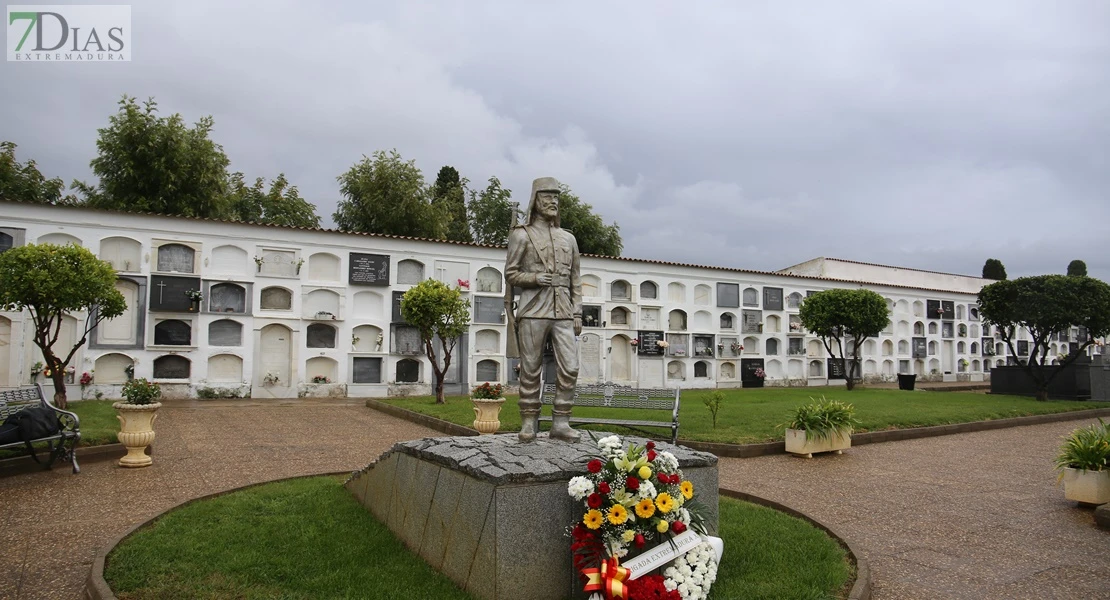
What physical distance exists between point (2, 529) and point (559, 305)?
17.3 ft

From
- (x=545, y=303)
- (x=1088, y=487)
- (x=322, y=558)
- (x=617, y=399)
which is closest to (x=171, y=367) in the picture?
(x=617, y=399)

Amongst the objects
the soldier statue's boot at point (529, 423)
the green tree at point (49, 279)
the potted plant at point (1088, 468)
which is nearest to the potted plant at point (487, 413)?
the soldier statue's boot at point (529, 423)

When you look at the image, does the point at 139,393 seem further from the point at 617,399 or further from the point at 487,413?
the point at 617,399

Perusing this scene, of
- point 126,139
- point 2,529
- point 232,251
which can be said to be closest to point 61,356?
point 232,251

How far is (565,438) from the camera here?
19.2 ft

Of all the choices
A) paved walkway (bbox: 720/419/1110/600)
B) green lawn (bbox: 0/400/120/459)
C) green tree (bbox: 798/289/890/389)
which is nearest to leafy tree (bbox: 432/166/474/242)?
green tree (bbox: 798/289/890/389)

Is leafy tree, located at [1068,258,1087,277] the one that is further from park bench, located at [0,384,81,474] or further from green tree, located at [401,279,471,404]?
park bench, located at [0,384,81,474]

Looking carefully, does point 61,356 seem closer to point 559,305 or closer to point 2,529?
point 2,529

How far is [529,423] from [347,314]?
53.8 ft

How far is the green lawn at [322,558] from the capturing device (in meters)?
4.18

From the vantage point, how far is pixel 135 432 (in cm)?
838

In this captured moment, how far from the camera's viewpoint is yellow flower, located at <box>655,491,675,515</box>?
3.77 m

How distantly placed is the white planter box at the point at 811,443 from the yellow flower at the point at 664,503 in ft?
22.6

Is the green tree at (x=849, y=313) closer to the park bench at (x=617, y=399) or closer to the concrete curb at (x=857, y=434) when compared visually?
the concrete curb at (x=857, y=434)
